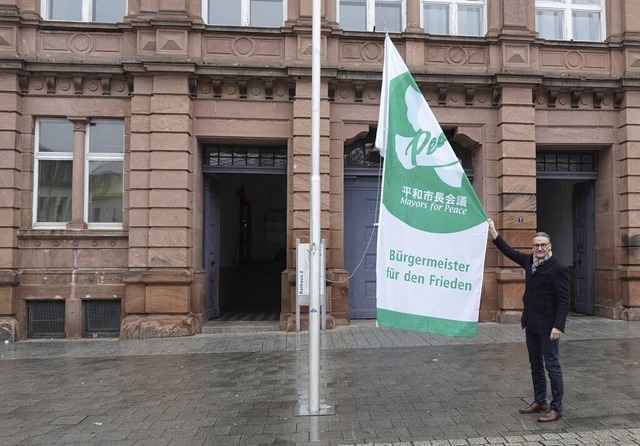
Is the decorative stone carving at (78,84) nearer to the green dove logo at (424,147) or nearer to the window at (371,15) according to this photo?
the window at (371,15)

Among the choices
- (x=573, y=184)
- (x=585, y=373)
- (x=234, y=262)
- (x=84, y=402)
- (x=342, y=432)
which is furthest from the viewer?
(x=234, y=262)

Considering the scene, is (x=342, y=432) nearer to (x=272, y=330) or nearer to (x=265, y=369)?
(x=265, y=369)

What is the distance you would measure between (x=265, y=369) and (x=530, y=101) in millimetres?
8326

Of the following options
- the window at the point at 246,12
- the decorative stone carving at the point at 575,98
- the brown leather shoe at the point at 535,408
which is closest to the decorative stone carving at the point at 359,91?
the window at the point at 246,12

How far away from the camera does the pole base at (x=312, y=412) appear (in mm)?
5375

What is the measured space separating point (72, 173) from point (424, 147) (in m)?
8.44

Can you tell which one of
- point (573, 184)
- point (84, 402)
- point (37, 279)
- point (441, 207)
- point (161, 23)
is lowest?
point (84, 402)

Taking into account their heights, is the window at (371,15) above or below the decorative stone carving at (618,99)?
above

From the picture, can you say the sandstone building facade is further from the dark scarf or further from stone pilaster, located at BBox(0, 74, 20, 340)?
the dark scarf

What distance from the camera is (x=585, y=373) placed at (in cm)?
698

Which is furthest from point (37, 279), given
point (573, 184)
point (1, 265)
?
point (573, 184)

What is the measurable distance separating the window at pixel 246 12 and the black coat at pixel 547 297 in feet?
27.5

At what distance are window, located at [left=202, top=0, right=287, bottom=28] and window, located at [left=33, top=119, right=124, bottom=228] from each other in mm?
3224

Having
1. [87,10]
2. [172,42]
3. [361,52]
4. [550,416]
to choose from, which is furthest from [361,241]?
[87,10]
